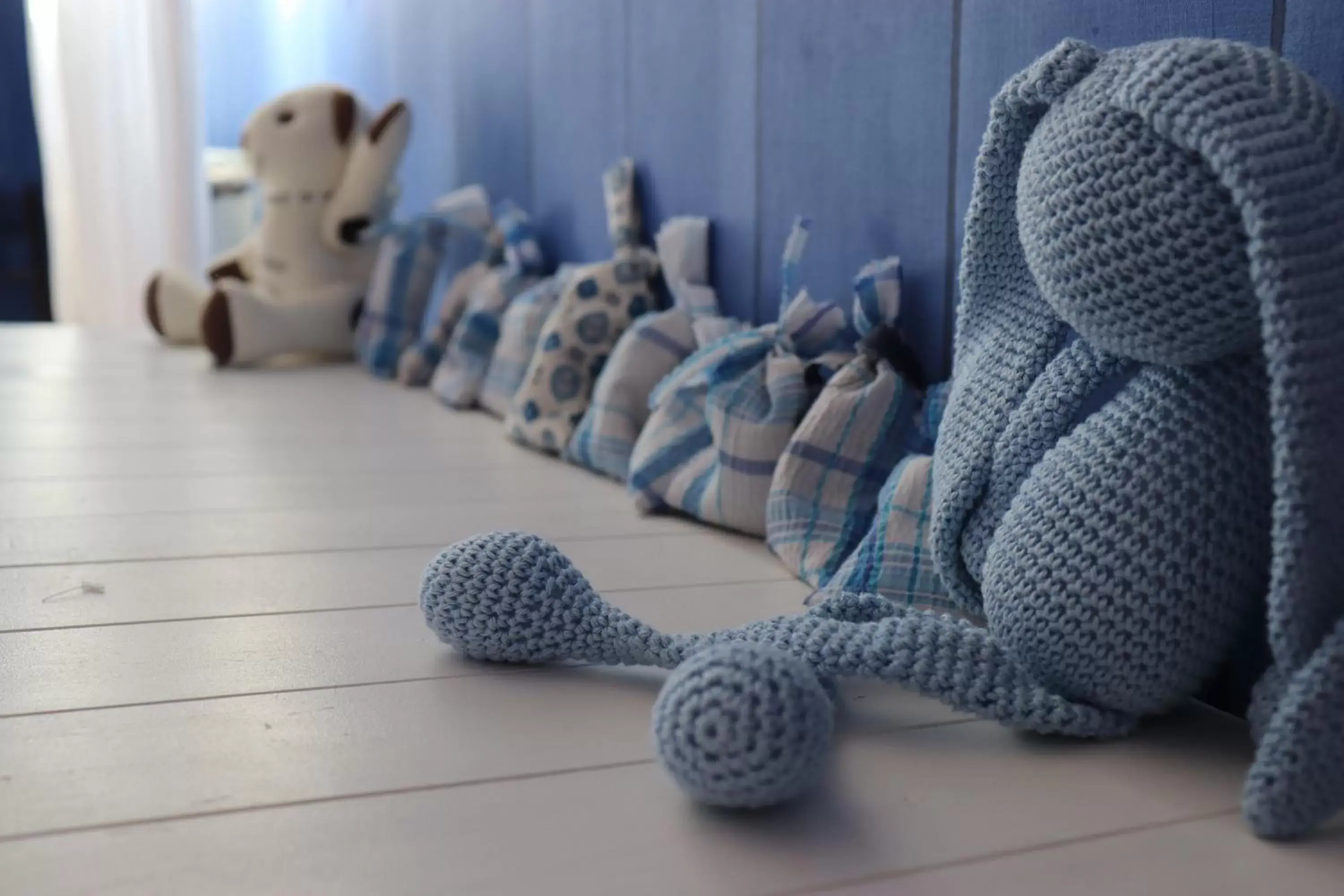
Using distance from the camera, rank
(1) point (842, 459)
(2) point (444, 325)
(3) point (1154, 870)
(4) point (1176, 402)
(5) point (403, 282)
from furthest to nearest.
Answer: (5) point (403, 282) → (2) point (444, 325) → (1) point (842, 459) → (4) point (1176, 402) → (3) point (1154, 870)

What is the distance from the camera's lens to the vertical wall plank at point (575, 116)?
1671 millimetres

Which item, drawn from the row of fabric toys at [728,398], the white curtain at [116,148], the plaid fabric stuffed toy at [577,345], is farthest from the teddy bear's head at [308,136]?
the plaid fabric stuffed toy at [577,345]

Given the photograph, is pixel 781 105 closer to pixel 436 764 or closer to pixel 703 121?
pixel 703 121

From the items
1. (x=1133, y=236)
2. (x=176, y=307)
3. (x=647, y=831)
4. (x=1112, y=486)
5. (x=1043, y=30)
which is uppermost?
(x=1043, y=30)

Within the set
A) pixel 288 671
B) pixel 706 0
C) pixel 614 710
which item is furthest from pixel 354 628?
pixel 706 0

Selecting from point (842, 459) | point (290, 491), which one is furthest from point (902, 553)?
point (290, 491)

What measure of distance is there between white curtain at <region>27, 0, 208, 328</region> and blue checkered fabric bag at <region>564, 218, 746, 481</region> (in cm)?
209

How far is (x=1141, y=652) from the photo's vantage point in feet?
2.10

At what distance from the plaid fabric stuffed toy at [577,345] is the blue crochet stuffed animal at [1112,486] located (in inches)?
27.3

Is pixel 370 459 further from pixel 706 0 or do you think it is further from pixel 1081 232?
pixel 1081 232

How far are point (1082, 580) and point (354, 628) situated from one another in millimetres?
455

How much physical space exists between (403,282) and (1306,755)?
182 centimetres

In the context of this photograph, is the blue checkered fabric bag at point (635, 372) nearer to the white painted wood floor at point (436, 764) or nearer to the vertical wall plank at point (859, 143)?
the vertical wall plank at point (859, 143)

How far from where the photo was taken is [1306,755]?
0.55 metres
